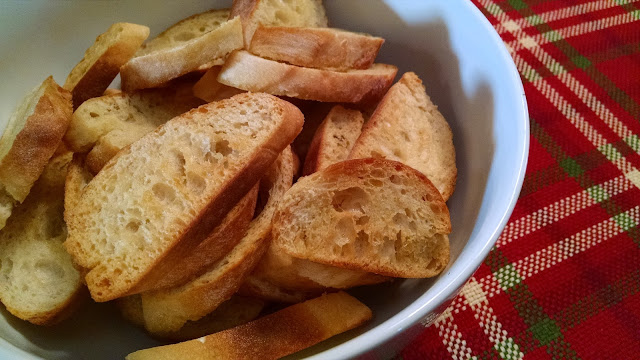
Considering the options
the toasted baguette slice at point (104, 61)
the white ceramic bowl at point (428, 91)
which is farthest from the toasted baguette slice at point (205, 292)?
the toasted baguette slice at point (104, 61)

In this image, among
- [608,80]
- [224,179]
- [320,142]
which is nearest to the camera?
[224,179]

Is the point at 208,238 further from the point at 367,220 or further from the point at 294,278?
the point at 367,220

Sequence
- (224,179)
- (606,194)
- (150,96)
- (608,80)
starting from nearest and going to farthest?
(224,179) → (150,96) → (606,194) → (608,80)

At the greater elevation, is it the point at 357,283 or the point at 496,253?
the point at 357,283

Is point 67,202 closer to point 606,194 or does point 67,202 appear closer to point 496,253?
point 496,253

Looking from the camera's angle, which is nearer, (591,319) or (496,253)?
(591,319)

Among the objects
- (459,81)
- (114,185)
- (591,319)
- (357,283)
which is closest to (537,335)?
(591,319)

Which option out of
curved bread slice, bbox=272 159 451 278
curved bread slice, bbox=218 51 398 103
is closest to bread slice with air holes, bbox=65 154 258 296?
curved bread slice, bbox=272 159 451 278

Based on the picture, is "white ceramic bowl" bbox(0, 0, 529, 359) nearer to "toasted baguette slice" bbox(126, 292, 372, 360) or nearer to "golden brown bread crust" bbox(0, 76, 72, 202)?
"toasted baguette slice" bbox(126, 292, 372, 360)
